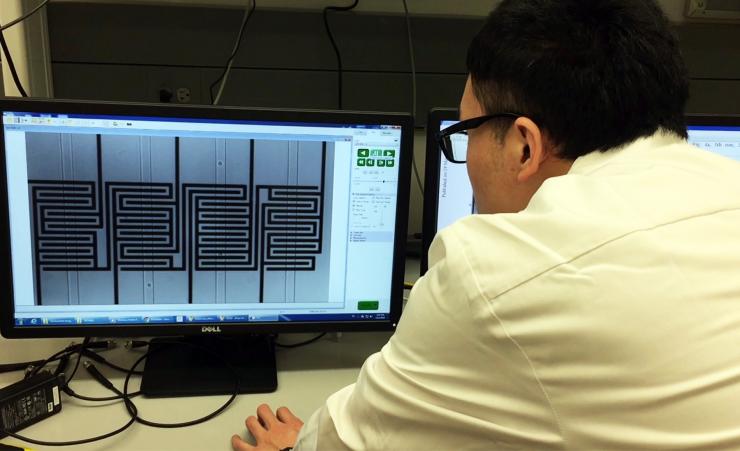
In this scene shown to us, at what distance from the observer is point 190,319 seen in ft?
3.16

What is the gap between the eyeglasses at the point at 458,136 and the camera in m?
0.72

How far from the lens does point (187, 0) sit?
4.23 ft

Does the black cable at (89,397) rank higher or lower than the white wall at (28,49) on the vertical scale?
lower

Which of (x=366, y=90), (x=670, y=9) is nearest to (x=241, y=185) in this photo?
(x=366, y=90)

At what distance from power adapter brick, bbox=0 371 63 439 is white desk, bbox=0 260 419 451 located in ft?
0.04

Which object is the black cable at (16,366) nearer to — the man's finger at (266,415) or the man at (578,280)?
the man's finger at (266,415)

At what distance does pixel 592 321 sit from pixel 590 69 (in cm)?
27

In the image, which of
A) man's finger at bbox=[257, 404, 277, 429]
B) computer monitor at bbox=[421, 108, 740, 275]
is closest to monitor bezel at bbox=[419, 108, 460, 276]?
computer monitor at bbox=[421, 108, 740, 275]

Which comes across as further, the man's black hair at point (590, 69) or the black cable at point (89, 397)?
the black cable at point (89, 397)

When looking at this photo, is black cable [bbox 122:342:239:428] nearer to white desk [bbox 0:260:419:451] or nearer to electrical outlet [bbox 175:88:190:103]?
white desk [bbox 0:260:419:451]

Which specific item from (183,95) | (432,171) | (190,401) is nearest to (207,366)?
(190,401)

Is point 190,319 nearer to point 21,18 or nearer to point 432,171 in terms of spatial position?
point 432,171

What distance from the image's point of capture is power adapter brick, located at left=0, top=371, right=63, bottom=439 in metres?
0.85

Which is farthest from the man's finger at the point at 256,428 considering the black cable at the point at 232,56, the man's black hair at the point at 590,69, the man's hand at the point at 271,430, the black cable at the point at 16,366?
the black cable at the point at 232,56
